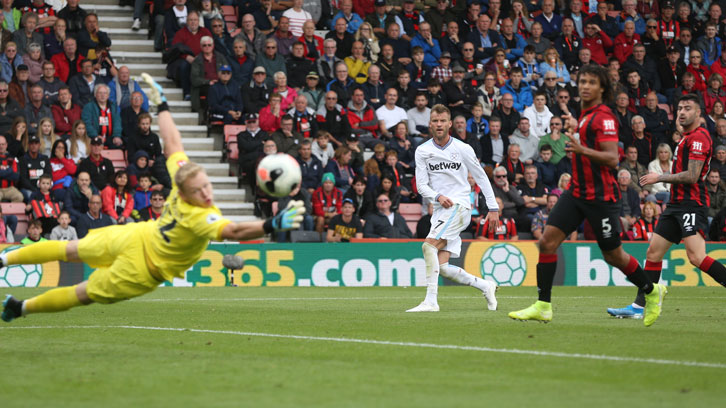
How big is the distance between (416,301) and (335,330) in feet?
16.7

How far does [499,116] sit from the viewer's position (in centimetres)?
2486

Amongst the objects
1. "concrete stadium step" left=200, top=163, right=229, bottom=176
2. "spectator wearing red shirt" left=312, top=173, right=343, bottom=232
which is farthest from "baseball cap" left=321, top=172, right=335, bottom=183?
"concrete stadium step" left=200, top=163, right=229, bottom=176

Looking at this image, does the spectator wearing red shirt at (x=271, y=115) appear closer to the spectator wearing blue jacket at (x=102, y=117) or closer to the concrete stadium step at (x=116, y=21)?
the spectator wearing blue jacket at (x=102, y=117)

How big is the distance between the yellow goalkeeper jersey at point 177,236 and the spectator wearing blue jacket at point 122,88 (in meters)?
14.4

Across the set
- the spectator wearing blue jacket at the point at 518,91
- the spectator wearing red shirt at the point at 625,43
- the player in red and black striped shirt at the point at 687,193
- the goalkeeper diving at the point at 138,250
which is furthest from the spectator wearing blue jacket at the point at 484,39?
the goalkeeper diving at the point at 138,250

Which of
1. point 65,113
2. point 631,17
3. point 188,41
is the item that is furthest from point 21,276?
point 631,17

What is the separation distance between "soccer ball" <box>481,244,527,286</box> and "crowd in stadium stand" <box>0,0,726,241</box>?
2.19 feet

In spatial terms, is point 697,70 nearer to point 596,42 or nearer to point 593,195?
point 596,42

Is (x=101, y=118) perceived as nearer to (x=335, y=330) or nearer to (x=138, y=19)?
(x=138, y=19)

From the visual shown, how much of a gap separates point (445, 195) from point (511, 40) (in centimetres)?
1518

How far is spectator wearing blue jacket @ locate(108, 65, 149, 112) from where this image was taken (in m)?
22.5

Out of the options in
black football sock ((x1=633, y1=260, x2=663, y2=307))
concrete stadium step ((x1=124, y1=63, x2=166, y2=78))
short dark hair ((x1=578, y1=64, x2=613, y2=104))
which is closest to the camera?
short dark hair ((x1=578, y1=64, x2=613, y2=104))

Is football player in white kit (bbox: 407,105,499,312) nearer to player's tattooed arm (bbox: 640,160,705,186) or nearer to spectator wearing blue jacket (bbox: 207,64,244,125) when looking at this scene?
player's tattooed arm (bbox: 640,160,705,186)

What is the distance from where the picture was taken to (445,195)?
43.0 feet
